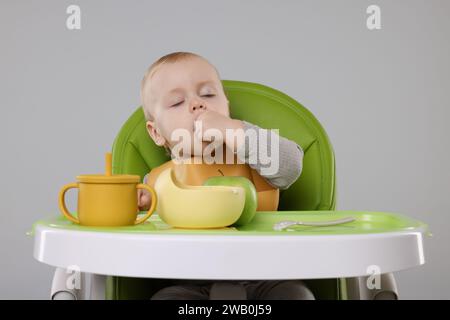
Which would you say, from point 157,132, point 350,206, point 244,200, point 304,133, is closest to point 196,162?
point 157,132

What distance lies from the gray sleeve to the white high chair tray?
0.36 metres

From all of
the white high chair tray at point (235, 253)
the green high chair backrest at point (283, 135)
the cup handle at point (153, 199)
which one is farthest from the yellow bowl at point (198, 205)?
the green high chair backrest at point (283, 135)

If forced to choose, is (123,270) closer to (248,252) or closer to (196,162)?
(248,252)

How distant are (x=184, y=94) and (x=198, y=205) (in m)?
0.48

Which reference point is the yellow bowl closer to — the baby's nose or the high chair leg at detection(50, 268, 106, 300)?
the high chair leg at detection(50, 268, 106, 300)

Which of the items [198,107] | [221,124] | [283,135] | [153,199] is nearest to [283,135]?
[283,135]

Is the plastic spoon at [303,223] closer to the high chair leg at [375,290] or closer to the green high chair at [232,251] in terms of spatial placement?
the green high chair at [232,251]

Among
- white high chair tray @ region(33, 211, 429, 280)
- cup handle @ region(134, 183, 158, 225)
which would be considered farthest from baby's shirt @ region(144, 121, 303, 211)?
white high chair tray @ region(33, 211, 429, 280)

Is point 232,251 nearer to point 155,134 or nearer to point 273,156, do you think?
point 273,156

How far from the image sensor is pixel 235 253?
2.60ft

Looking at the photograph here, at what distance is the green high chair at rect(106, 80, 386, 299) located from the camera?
148 centimetres

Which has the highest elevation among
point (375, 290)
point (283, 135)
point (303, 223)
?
point (283, 135)
